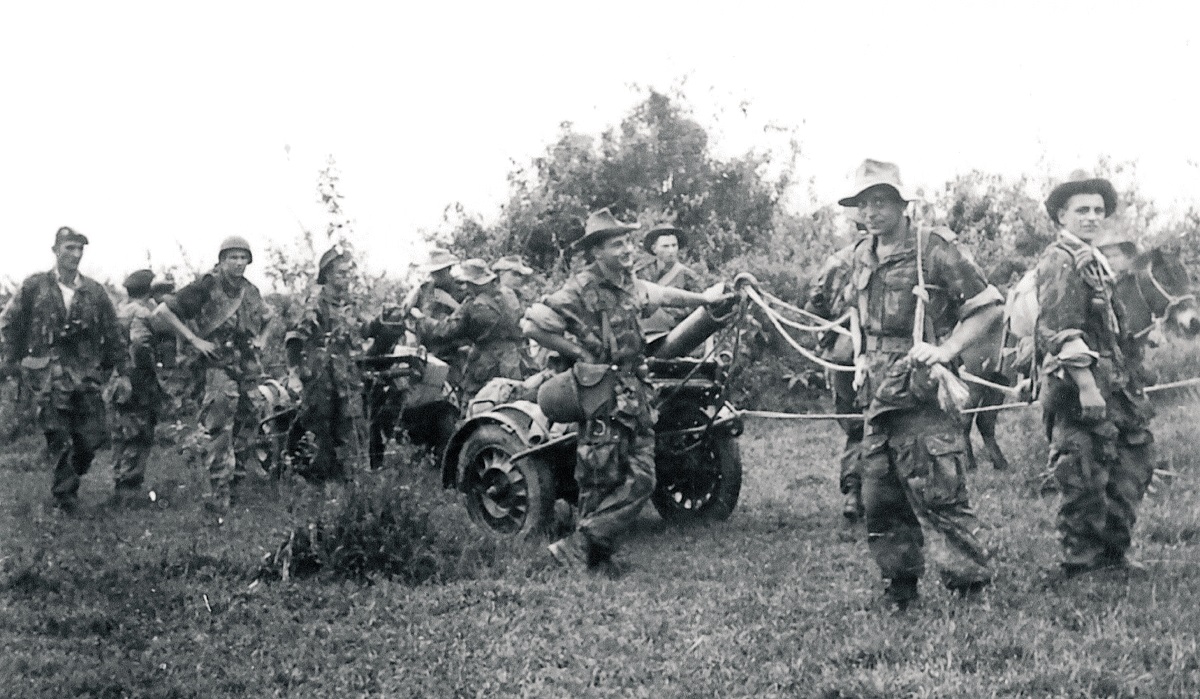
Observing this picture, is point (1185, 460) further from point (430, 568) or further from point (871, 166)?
point (430, 568)

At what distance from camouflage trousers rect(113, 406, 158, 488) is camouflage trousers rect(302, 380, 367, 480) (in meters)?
1.47

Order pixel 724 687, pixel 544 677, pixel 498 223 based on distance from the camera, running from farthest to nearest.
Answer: pixel 498 223 → pixel 544 677 → pixel 724 687

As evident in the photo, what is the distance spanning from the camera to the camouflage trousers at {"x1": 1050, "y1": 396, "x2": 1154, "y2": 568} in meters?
5.99

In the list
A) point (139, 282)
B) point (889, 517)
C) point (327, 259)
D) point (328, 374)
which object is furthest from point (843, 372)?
point (139, 282)

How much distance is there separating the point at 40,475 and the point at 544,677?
8920 millimetres

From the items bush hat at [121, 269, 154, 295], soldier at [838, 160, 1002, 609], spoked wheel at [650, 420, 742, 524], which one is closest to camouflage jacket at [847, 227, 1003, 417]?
soldier at [838, 160, 1002, 609]

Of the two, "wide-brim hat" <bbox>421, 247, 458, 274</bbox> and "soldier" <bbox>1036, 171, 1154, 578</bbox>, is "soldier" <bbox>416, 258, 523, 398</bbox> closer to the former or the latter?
"wide-brim hat" <bbox>421, 247, 458, 274</bbox>

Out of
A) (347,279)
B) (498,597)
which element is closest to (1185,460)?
(498,597)

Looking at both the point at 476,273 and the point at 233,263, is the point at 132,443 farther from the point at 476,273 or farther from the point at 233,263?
the point at 476,273

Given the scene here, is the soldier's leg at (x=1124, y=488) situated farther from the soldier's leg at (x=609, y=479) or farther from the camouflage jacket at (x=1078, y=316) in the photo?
the soldier's leg at (x=609, y=479)

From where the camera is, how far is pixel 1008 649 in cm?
483

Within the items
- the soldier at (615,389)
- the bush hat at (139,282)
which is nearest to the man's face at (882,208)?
the soldier at (615,389)

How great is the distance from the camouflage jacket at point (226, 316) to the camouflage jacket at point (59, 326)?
0.75 m

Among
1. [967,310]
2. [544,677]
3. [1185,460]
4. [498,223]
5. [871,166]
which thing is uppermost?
[498,223]
